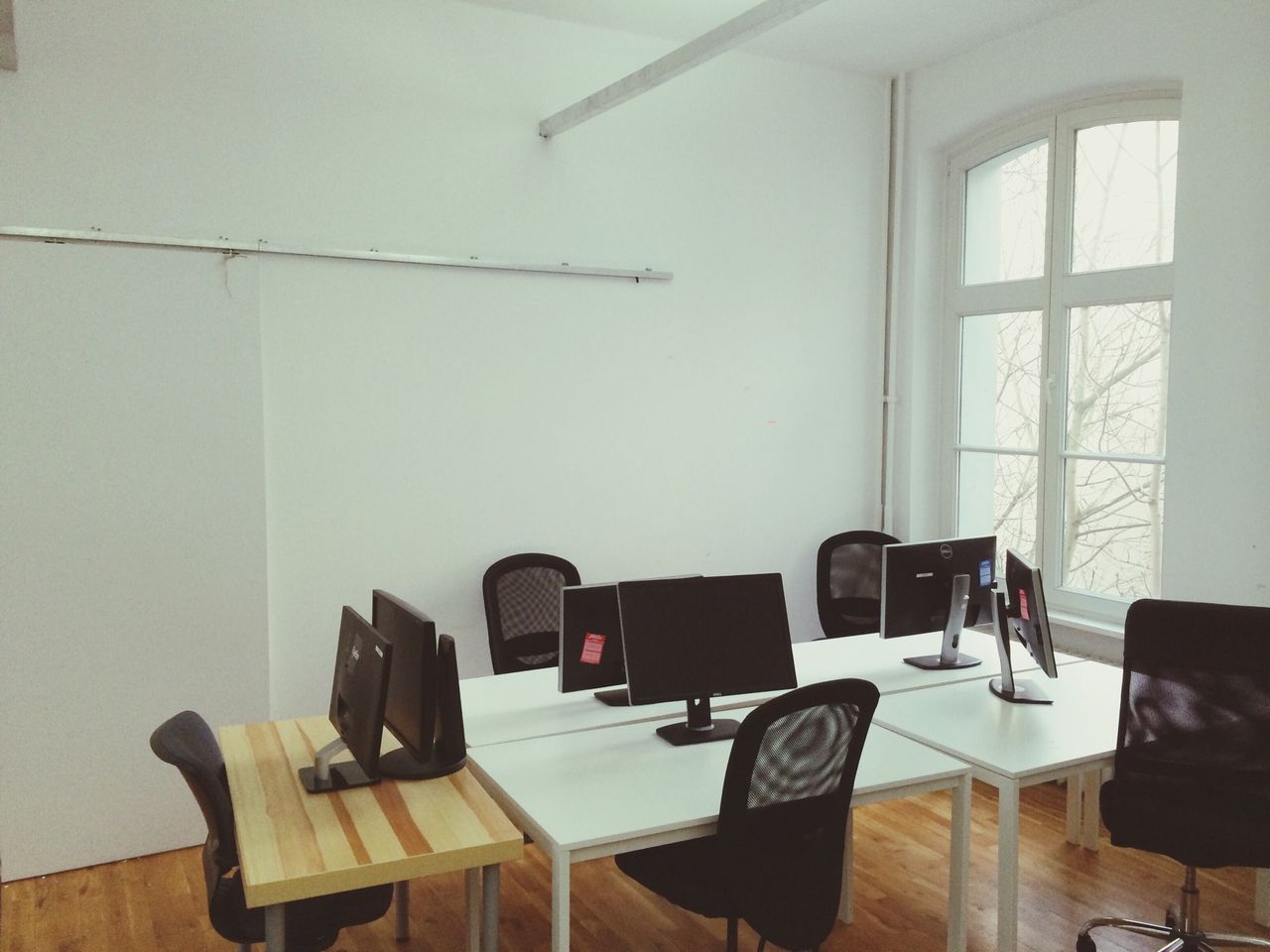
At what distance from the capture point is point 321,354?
4270 millimetres

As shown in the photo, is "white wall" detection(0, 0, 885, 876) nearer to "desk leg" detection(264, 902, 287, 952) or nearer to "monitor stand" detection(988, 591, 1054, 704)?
"monitor stand" detection(988, 591, 1054, 704)

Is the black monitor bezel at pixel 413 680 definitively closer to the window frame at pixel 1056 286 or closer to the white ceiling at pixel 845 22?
the white ceiling at pixel 845 22

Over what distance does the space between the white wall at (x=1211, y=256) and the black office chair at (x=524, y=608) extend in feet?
8.59

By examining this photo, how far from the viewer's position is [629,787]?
106 inches

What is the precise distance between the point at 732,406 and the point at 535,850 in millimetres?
2366

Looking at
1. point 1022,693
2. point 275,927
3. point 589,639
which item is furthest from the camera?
point 1022,693

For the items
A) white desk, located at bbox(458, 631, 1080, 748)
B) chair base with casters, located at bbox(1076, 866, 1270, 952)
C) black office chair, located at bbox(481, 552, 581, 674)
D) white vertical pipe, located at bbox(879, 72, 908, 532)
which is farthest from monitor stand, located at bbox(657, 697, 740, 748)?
white vertical pipe, located at bbox(879, 72, 908, 532)

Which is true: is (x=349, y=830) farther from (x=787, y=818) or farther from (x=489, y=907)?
(x=787, y=818)

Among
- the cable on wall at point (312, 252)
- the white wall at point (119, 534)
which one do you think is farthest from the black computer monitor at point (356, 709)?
the cable on wall at point (312, 252)

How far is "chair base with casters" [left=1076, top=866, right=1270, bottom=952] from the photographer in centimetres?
307

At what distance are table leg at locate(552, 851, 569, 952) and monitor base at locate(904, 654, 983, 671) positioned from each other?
200 centimetres

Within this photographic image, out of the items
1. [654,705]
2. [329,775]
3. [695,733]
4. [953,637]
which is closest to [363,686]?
[329,775]

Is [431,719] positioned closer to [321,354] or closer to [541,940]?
[541,940]

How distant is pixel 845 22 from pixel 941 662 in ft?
9.62
